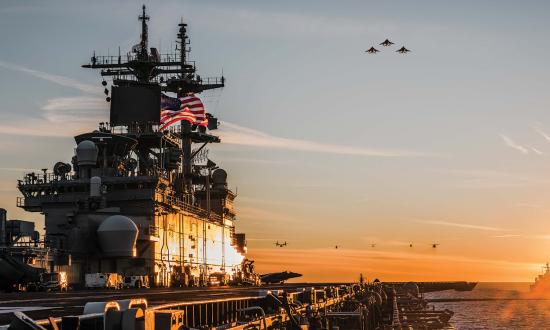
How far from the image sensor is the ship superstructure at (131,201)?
A: 84.8 m

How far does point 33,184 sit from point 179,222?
18.9 metres

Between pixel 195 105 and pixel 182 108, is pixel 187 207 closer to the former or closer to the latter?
pixel 182 108

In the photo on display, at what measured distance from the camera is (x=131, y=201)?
92.3 metres

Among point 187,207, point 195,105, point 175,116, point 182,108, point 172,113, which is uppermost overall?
point 195,105

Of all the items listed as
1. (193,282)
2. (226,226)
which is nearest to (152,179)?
(193,282)

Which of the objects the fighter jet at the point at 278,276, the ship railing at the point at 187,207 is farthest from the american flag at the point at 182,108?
the fighter jet at the point at 278,276

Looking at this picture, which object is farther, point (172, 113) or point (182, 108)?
point (182, 108)

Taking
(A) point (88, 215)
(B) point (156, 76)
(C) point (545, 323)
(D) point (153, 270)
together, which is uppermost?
(B) point (156, 76)

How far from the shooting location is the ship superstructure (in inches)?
3339

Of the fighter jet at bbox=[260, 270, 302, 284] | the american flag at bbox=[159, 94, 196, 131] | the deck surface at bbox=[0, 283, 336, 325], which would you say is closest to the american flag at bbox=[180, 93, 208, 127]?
the american flag at bbox=[159, 94, 196, 131]

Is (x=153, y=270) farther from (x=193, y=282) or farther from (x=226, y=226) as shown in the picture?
(x=226, y=226)

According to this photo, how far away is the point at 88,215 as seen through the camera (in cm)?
8544

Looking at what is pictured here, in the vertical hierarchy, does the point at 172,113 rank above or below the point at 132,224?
above

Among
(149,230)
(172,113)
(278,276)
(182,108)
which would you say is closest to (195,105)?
(182,108)
